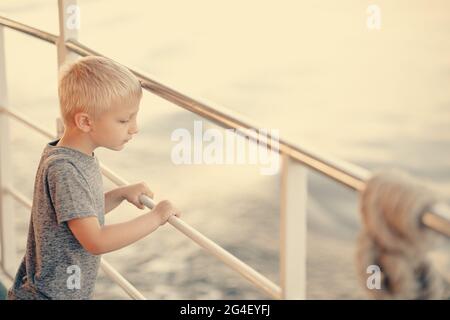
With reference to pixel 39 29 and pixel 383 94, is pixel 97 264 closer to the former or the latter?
pixel 39 29

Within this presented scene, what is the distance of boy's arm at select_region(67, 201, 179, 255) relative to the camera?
1.25m

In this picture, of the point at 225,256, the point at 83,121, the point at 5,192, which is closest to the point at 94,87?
the point at 83,121

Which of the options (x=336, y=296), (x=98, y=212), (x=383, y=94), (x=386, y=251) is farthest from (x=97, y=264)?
(x=383, y=94)

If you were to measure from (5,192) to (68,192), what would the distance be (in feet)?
2.70

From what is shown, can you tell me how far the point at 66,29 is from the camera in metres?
1.70

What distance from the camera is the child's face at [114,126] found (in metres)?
1.29

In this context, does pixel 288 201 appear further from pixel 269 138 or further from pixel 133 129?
pixel 133 129

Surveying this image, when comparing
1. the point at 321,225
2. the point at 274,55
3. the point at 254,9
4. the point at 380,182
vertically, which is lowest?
the point at 380,182

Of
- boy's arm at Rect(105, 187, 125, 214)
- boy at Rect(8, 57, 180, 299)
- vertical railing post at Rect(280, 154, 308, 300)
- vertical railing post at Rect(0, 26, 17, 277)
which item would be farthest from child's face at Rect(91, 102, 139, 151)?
vertical railing post at Rect(0, 26, 17, 277)

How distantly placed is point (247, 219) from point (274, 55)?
450cm

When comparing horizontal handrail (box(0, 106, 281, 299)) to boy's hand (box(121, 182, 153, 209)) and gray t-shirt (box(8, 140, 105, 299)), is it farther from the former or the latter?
gray t-shirt (box(8, 140, 105, 299))

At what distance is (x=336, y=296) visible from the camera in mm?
7574

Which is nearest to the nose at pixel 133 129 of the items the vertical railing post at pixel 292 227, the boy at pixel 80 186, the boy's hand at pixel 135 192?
the boy at pixel 80 186
